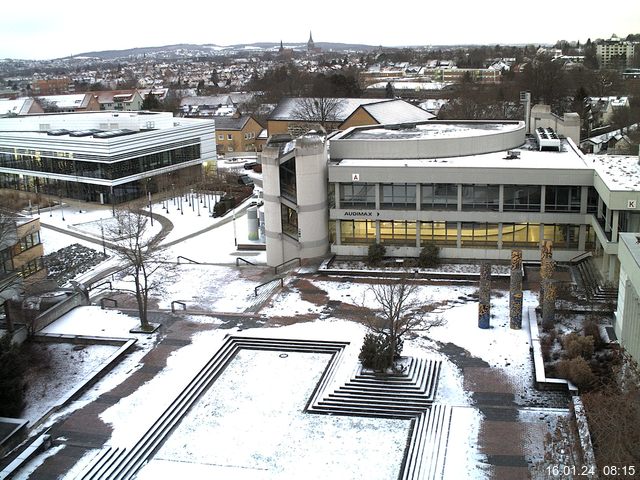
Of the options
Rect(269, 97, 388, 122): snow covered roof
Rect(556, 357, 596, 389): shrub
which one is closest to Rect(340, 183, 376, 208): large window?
Rect(556, 357, 596, 389): shrub

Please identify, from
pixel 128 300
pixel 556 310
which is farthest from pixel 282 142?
pixel 556 310

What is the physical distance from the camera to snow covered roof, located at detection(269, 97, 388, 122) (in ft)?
285

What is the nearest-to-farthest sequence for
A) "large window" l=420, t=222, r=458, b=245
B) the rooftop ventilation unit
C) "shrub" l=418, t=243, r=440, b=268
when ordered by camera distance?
1. "shrub" l=418, t=243, r=440, b=268
2. "large window" l=420, t=222, r=458, b=245
3. the rooftop ventilation unit

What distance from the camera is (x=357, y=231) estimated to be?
148 ft

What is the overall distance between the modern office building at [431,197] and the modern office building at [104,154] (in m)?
29.3

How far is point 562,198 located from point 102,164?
45.3 meters

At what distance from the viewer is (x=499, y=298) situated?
3706 cm

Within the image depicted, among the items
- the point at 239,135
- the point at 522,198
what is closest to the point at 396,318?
the point at 522,198

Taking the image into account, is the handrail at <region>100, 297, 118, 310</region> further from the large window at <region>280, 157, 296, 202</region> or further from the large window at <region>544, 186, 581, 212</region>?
the large window at <region>544, 186, 581, 212</region>

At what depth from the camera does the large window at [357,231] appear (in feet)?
147

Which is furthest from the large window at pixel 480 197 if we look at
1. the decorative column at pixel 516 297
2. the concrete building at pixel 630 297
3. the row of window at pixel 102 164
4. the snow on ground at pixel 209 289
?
the row of window at pixel 102 164

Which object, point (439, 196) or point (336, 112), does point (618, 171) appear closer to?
point (439, 196)

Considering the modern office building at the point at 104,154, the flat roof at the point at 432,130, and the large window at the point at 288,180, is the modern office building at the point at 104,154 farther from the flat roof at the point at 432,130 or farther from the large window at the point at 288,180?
the large window at the point at 288,180

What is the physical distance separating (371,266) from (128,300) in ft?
47.8
